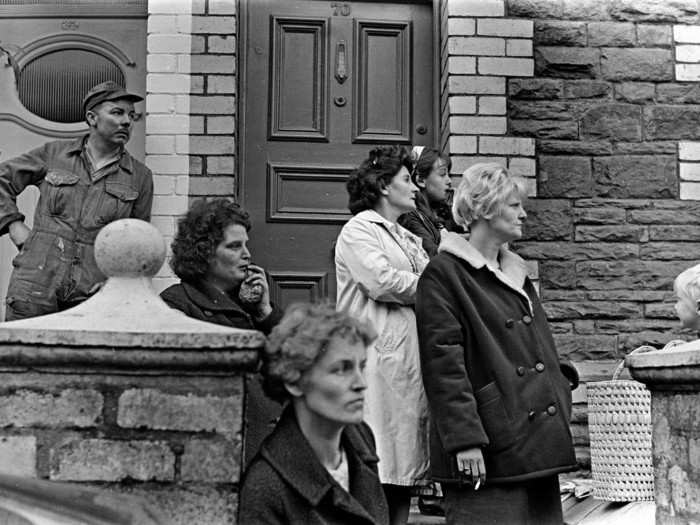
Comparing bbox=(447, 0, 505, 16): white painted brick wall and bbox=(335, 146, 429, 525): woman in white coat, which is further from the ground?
bbox=(447, 0, 505, 16): white painted brick wall

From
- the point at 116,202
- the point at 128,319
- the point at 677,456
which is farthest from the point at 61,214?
the point at 677,456

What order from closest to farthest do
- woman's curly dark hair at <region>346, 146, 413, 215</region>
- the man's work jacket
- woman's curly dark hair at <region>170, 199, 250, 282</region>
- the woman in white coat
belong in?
1. woman's curly dark hair at <region>170, 199, 250, 282</region>
2. the woman in white coat
3. woman's curly dark hair at <region>346, 146, 413, 215</region>
4. the man's work jacket

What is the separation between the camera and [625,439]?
4574mm

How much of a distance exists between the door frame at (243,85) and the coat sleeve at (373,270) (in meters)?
2.38

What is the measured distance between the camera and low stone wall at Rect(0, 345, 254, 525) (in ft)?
8.72

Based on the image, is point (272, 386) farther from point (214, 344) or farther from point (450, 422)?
point (450, 422)

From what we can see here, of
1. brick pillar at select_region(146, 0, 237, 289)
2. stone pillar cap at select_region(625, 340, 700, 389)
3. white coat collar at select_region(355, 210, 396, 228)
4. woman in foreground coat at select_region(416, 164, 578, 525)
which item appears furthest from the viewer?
brick pillar at select_region(146, 0, 237, 289)

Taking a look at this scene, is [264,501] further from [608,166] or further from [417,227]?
[608,166]

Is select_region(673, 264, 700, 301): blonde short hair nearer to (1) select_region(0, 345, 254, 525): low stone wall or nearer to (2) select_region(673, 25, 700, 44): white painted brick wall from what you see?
(1) select_region(0, 345, 254, 525): low stone wall

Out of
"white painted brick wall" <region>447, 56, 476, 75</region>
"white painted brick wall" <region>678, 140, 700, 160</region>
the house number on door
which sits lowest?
"white painted brick wall" <region>678, 140, 700, 160</region>

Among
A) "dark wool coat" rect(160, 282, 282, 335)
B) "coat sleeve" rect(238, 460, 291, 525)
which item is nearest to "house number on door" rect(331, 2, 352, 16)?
"dark wool coat" rect(160, 282, 282, 335)

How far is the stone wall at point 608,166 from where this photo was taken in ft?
21.9

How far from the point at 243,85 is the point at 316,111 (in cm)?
48

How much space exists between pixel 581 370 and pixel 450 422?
312cm
